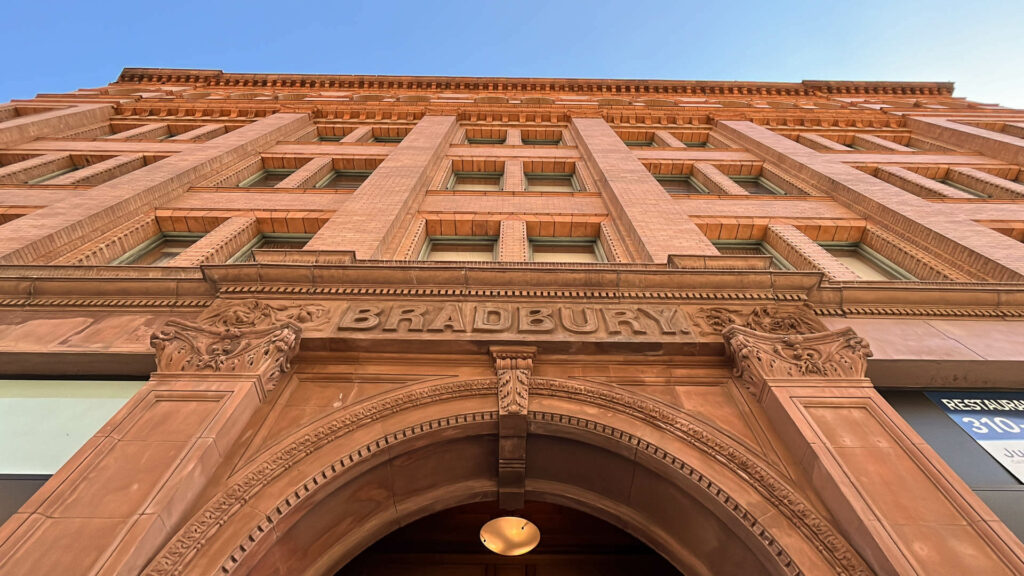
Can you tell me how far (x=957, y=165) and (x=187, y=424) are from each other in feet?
78.0

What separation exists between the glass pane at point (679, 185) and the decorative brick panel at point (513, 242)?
7.12 meters

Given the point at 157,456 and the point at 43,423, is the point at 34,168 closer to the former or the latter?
the point at 43,423

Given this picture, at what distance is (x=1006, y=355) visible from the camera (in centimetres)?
725

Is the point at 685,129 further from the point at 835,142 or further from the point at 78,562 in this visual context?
the point at 78,562

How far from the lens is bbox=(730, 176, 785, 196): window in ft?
55.3

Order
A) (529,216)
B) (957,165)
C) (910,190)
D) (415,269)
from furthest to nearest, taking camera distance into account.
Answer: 1. (957,165)
2. (910,190)
3. (529,216)
4. (415,269)

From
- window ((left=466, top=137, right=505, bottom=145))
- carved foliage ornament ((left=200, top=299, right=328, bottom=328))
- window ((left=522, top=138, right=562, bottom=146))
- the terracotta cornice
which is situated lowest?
carved foliage ornament ((left=200, top=299, right=328, bottom=328))

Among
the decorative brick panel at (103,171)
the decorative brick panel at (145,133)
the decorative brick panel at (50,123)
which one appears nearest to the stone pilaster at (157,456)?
the decorative brick panel at (103,171)

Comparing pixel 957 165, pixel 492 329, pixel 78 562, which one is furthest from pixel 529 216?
pixel 957 165

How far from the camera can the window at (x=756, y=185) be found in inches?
663

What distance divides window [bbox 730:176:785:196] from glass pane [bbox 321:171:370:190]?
1341cm

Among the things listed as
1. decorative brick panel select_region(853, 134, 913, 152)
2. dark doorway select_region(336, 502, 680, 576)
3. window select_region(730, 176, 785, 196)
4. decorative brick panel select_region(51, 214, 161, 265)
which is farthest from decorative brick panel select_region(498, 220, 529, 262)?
decorative brick panel select_region(853, 134, 913, 152)

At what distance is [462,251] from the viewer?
497 inches

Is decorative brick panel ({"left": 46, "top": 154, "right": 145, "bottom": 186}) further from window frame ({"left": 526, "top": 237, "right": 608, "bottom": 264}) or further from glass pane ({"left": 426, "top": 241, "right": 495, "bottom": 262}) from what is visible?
window frame ({"left": 526, "top": 237, "right": 608, "bottom": 264})
